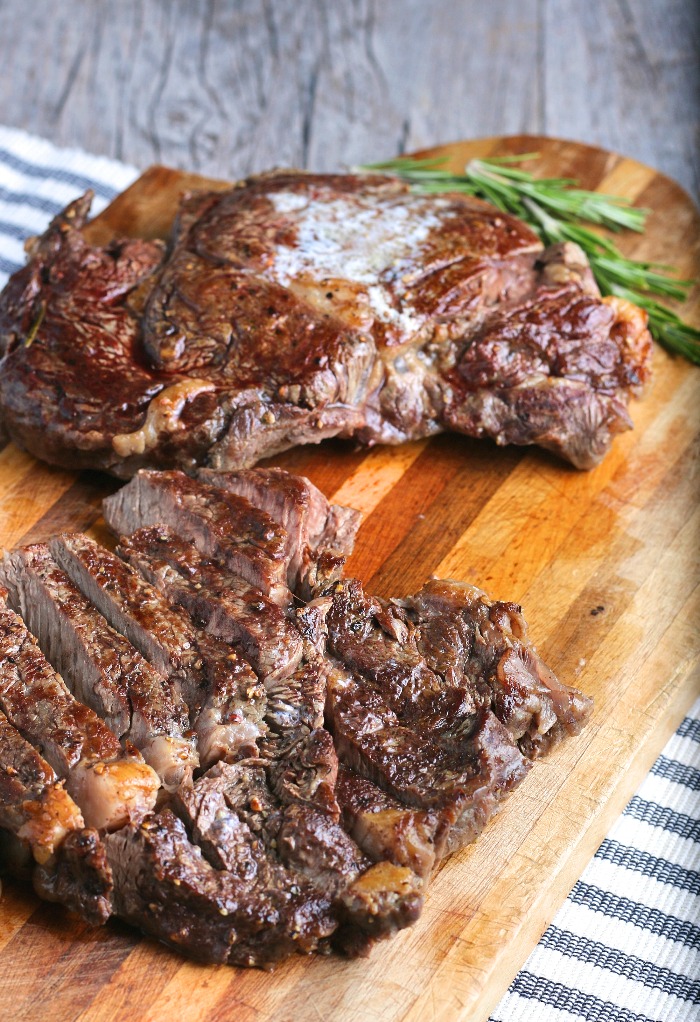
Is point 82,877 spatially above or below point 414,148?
below

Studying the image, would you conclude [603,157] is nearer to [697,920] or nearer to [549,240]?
[549,240]

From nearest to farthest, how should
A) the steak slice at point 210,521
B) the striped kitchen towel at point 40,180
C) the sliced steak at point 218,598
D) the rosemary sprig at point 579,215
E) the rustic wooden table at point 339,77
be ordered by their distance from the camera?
the sliced steak at point 218,598 → the steak slice at point 210,521 → the rosemary sprig at point 579,215 → the striped kitchen towel at point 40,180 → the rustic wooden table at point 339,77

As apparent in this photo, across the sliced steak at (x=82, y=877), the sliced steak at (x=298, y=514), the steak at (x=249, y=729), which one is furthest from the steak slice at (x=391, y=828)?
the sliced steak at (x=298, y=514)

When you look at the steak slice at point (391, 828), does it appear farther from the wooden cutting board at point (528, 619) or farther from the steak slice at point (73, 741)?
the steak slice at point (73, 741)

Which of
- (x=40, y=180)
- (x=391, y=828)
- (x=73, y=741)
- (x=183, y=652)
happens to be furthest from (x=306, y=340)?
(x=40, y=180)

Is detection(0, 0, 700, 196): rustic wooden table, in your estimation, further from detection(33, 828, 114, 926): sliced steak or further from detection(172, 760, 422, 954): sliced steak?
detection(33, 828, 114, 926): sliced steak

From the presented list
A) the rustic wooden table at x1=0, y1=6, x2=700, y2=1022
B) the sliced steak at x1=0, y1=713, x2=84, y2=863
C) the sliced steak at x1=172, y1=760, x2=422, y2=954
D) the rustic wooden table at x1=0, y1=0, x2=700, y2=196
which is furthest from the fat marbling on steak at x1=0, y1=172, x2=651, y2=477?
the rustic wooden table at x1=0, y1=0, x2=700, y2=196

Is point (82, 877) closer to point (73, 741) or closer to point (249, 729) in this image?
point (73, 741)
